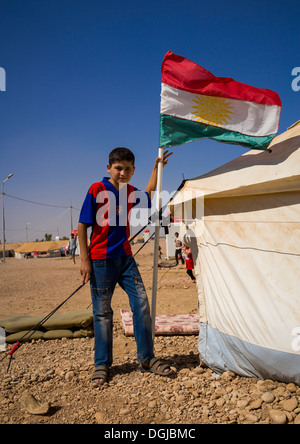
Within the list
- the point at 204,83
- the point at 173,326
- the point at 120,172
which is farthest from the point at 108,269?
the point at 204,83

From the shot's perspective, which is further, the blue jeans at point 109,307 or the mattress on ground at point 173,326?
the mattress on ground at point 173,326

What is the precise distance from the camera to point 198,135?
10.0ft

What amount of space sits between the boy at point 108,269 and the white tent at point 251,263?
1.86ft

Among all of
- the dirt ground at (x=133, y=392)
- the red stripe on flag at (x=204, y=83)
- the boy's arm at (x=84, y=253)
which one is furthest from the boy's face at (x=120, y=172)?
the dirt ground at (x=133, y=392)

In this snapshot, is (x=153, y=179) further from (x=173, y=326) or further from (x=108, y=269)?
(x=173, y=326)

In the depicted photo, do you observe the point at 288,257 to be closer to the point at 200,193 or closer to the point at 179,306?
the point at 200,193

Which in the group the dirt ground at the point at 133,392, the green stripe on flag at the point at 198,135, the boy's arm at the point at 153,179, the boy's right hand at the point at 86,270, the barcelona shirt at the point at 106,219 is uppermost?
the green stripe on flag at the point at 198,135

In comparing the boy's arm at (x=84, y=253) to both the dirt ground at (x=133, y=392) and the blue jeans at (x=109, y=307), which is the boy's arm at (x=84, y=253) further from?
the dirt ground at (x=133, y=392)

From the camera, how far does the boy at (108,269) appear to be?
2.69m

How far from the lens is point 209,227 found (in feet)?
9.84

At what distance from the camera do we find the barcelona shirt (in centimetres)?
269

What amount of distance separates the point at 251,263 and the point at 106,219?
48.7 inches

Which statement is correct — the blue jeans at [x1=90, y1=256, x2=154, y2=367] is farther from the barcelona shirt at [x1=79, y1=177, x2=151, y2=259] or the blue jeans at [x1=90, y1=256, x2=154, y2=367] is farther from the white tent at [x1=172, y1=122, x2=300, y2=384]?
the white tent at [x1=172, y1=122, x2=300, y2=384]
